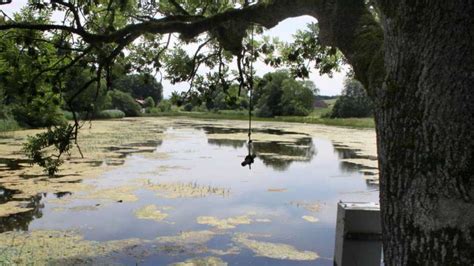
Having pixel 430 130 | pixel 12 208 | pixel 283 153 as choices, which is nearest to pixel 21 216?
pixel 12 208

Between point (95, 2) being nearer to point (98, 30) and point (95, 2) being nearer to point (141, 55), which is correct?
point (98, 30)

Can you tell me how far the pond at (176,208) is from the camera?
5.38 meters

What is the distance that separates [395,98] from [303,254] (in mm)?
4595

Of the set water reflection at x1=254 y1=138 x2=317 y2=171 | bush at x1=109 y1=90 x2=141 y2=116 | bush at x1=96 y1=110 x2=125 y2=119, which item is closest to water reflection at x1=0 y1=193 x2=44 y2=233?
water reflection at x1=254 y1=138 x2=317 y2=171

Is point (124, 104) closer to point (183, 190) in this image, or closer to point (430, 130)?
point (183, 190)

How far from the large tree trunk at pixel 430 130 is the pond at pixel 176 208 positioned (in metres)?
4.18

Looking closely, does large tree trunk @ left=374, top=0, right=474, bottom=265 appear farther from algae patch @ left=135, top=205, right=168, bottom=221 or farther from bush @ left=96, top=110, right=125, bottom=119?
bush @ left=96, top=110, right=125, bottom=119

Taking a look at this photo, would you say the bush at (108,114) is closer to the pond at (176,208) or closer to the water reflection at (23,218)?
the pond at (176,208)

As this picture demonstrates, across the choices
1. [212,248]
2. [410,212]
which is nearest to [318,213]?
[212,248]

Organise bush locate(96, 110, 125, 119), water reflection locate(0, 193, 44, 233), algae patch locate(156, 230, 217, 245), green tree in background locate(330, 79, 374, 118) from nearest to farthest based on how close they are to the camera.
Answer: algae patch locate(156, 230, 217, 245) < water reflection locate(0, 193, 44, 233) < bush locate(96, 110, 125, 119) < green tree in background locate(330, 79, 374, 118)

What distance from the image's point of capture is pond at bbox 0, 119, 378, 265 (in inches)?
212

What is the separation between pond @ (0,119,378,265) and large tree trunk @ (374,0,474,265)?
13.7 ft

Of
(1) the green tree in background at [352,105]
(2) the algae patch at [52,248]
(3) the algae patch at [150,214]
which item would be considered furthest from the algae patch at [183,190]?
(1) the green tree in background at [352,105]

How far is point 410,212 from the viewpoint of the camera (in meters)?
1.17
